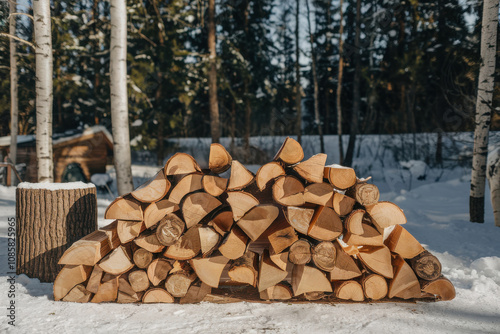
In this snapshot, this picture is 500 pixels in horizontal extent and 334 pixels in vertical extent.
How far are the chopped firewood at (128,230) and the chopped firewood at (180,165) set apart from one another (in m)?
0.50

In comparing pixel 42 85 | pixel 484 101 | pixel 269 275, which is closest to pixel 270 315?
pixel 269 275

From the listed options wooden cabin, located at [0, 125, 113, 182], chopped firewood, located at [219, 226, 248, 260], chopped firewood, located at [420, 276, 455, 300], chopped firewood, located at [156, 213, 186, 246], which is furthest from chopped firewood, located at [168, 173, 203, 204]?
wooden cabin, located at [0, 125, 113, 182]

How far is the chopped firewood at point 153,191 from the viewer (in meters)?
2.78

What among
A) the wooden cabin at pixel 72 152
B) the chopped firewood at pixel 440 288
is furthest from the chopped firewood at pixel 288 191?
the wooden cabin at pixel 72 152

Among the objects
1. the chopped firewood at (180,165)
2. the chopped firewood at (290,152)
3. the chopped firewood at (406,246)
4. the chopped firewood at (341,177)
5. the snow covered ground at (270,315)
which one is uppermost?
the chopped firewood at (290,152)

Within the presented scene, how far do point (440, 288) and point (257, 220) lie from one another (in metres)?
1.64

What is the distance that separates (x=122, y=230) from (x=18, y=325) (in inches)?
36.1

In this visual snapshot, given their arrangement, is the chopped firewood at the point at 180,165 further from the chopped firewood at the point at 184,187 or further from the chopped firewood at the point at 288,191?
the chopped firewood at the point at 288,191

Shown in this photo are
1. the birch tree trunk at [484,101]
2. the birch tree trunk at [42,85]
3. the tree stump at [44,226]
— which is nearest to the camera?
the tree stump at [44,226]

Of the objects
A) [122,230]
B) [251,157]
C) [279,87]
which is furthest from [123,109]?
[279,87]

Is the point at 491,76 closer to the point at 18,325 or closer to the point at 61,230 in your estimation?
the point at 61,230

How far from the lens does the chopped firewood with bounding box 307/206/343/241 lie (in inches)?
108

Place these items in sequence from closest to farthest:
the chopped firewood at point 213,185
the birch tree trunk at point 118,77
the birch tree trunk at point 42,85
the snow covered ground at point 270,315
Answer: the snow covered ground at point 270,315 → the chopped firewood at point 213,185 → the birch tree trunk at point 42,85 → the birch tree trunk at point 118,77

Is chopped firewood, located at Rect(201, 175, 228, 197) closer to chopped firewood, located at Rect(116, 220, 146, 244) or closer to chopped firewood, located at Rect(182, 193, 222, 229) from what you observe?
chopped firewood, located at Rect(182, 193, 222, 229)
